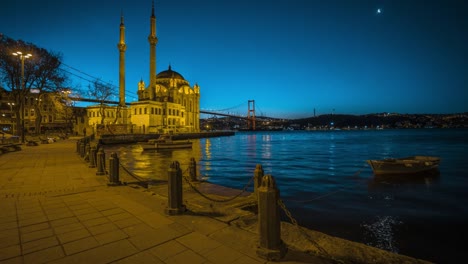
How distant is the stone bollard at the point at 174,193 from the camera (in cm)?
550

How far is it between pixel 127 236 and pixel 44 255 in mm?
1152

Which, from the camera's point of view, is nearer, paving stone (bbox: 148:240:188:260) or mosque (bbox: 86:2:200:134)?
paving stone (bbox: 148:240:188:260)

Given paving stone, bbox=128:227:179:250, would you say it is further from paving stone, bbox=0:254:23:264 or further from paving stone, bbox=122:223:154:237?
paving stone, bbox=0:254:23:264

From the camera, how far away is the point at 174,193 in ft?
18.1

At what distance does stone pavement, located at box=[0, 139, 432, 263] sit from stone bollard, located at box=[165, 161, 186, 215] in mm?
162

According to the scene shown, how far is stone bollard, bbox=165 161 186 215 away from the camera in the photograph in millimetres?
5504

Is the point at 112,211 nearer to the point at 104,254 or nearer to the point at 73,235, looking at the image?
the point at 73,235

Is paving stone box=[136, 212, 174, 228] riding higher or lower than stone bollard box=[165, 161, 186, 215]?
lower

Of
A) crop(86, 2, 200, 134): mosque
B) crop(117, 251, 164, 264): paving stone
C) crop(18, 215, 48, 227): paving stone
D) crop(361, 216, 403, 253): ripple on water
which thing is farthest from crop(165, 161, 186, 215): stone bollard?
crop(86, 2, 200, 134): mosque

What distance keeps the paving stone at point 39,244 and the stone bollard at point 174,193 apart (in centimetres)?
204

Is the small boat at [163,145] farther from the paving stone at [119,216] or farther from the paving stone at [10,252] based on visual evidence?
the paving stone at [10,252]

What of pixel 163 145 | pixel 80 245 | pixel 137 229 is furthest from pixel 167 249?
pixel 163 145

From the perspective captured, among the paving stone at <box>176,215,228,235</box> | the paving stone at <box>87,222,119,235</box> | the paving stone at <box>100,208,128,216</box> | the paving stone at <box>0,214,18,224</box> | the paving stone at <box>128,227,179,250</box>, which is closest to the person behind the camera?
the paving stone at <box>128,227,179,250</box>

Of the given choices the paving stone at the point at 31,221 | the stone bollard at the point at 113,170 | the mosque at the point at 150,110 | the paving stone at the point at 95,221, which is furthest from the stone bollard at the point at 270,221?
the mosque at the point at 150,110
